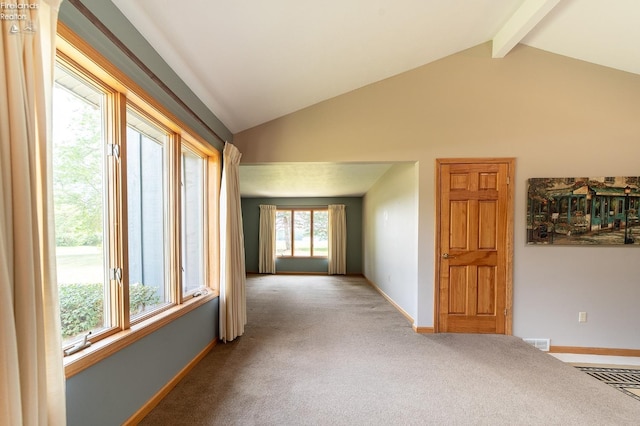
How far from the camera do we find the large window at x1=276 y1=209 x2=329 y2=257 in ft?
24.9

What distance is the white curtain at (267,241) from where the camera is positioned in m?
7.41

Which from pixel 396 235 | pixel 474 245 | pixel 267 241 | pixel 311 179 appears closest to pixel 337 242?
pixel 267 241

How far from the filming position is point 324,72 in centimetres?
251

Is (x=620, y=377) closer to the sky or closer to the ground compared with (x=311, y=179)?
closer to the ground

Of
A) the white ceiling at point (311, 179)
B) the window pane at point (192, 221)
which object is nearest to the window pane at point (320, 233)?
the white ceiling at point (311, 179)

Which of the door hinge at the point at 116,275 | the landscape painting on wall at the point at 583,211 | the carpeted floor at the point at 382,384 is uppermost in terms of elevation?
the landscape painting on wall at the point at 583,211

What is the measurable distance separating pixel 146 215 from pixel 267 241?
5550 mm

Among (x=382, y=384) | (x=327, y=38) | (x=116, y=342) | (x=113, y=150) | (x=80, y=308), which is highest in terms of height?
(x=327, y=38)

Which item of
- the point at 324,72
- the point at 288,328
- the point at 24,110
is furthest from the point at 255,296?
the point at 24,110

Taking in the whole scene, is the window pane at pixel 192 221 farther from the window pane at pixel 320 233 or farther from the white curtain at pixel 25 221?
the window pane at pixel 320 233

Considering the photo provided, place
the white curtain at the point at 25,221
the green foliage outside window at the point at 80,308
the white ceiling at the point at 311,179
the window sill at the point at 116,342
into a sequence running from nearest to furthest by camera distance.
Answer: the white curtain at the point at 25,221, the window sill at the point at 116,342, the green foliage outside window at the point at 80,308, the white ceiling at the point at 311,179

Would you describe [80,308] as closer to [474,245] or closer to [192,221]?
[192,221]

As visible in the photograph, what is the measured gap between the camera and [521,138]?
2.90 meters

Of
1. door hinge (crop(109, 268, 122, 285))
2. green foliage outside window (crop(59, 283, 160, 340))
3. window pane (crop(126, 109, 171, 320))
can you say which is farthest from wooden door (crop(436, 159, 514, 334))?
green foliage outside window (crop(59, 283, 160, 340))
